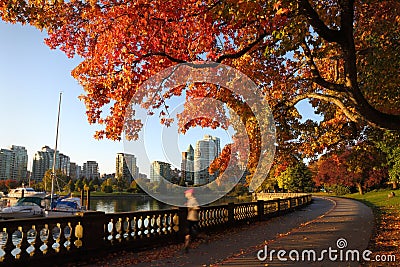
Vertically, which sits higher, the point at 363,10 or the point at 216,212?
the point at 363,10

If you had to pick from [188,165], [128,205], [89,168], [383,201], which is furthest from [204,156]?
[89,168]

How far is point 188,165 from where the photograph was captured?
9.66m

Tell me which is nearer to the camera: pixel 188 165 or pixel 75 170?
pixel 188 165

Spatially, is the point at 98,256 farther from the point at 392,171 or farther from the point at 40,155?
the point at 40,155

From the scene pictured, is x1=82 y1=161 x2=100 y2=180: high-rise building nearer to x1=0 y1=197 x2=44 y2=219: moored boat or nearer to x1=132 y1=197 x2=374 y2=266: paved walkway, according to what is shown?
x1=0 y1=197 x2=44 y2=219: moored boat

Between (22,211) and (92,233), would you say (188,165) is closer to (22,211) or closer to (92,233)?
(92,233)

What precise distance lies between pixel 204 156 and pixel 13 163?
548 feet

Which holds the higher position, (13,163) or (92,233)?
(13,163)

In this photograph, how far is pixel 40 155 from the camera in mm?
144875

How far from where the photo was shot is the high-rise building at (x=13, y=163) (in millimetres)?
151750

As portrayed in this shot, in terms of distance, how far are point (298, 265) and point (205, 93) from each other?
7.62m

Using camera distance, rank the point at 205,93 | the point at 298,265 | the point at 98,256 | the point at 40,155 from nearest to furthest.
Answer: the point at 298,265, the point at 98,256, the point at 205,93, the point at 40,155

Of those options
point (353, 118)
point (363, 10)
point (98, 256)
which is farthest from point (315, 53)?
point (98, 256)

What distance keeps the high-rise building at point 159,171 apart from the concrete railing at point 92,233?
2107mm
